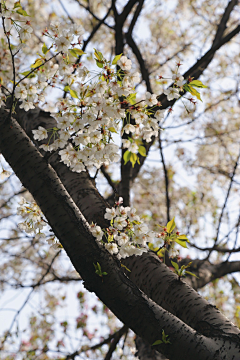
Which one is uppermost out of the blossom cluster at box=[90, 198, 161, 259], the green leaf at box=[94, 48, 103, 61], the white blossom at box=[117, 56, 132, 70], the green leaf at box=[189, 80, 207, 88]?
the green leaf at box=[94, 48, 103, 61]

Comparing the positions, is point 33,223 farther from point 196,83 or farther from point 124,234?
point 196,83

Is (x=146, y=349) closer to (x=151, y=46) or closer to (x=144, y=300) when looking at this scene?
(x=144, y=300)

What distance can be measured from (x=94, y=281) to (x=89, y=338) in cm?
422

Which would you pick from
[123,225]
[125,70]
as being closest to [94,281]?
[123,225]

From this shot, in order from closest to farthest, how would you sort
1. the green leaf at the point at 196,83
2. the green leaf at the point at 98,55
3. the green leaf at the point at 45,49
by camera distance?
the green leaf at the point at 98,55, the green leaf at the point at 196,83, the green leaf at the point at 45,49

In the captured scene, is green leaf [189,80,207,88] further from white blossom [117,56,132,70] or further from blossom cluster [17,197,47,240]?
blossom cluster [17,197,47,240]

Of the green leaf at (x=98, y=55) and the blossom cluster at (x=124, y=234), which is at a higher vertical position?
the green leaf at (x=98, y=55)

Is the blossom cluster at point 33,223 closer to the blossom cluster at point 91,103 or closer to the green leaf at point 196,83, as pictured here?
the blossom cluster at point 91,103

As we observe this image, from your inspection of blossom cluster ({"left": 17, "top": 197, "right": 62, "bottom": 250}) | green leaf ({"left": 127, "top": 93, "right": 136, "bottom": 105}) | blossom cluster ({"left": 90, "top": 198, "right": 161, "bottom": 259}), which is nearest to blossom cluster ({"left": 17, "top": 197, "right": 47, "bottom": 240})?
blossom cluster ({"left": 17, "top": 197, "right": 62, "bottom": 250})

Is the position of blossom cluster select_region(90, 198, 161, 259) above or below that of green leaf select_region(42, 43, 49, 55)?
below

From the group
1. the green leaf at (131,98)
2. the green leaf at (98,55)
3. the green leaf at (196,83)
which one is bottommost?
the green leaf at (196,83)

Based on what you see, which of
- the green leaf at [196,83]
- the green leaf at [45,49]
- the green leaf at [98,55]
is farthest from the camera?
the green leaf at [45,49]

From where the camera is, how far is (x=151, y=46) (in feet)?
21.4

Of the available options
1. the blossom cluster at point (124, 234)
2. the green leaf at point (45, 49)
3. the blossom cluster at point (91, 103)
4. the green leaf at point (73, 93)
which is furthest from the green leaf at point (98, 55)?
the blossom cluster at point (124, 234)
